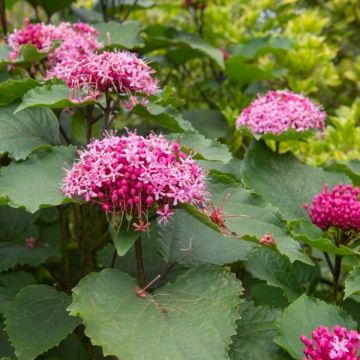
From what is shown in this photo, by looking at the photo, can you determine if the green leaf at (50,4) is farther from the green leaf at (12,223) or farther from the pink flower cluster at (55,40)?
the green leaf at (12,223)

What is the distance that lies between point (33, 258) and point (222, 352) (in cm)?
99

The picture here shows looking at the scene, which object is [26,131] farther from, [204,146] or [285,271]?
[285,271]

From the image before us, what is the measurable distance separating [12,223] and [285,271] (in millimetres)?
970

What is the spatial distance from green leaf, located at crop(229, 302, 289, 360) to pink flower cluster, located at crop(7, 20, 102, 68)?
0.96 meters

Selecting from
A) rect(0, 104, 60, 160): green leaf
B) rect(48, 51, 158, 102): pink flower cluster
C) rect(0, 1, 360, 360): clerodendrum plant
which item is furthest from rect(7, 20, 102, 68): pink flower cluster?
rect(48, 51, 158, 102): pink flower cluster

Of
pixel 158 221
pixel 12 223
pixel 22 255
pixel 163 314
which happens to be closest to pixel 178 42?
pixel 12 223

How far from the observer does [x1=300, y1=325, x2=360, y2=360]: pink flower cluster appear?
1.26 meters

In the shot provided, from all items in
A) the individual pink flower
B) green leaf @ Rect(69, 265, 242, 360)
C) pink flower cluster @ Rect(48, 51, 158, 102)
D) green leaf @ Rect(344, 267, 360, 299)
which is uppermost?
pink flower cluster @ Rect(48, 51, 158, 102)

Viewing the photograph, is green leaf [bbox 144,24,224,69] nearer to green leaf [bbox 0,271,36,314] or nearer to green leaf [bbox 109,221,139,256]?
green leaf [bbox 0,271,36,314]

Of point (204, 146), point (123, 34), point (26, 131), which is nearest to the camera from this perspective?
point (204, 146)

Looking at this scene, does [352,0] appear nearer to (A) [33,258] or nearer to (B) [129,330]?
(A) [33,258]

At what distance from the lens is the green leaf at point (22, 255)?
1.97 m

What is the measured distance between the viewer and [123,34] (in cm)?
249

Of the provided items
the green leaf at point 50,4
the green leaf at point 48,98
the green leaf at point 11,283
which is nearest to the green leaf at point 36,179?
the green leaf at point 48,98
